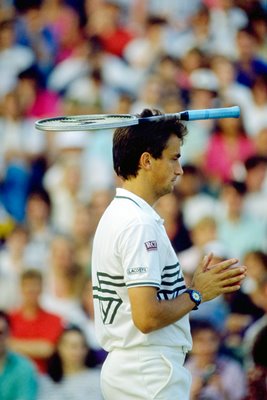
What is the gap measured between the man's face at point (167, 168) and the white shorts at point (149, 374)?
0.63m

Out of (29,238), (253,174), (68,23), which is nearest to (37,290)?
(29,238)

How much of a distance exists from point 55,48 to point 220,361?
15.9 ft

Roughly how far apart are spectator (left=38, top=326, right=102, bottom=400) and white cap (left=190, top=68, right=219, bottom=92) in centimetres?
329

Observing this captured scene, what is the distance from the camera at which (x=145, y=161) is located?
4.02 metres

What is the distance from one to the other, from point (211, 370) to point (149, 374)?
11.4ft

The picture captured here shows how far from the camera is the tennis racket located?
155 inches

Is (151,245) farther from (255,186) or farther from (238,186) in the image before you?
(255,186)

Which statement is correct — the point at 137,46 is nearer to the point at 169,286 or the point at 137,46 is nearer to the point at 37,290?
the point at 37,290

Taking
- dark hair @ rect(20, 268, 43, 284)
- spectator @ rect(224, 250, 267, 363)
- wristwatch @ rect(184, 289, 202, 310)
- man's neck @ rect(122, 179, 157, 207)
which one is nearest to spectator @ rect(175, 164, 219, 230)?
spectator @ rect(224, 250, 267, 363)

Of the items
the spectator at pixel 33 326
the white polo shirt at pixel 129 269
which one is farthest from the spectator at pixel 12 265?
the white polo shirt at pixel 129 269

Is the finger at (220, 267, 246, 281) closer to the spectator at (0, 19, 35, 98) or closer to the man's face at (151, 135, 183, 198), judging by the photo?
the man's face at (151, 135, 183, 198)

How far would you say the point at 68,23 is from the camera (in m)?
11.3

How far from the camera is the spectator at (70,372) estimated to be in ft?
25.8

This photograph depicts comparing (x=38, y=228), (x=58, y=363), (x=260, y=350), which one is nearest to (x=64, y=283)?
(x=38, y=228)
